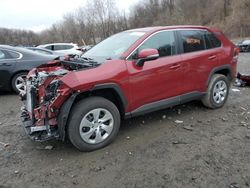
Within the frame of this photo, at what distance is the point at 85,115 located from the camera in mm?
3521

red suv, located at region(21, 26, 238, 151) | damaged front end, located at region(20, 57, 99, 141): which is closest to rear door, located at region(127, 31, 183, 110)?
red suv, located at region(21, 26, 238, 151)

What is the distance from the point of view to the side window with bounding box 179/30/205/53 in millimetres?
4613

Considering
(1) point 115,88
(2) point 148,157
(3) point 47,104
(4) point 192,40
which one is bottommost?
(2) point 148,157

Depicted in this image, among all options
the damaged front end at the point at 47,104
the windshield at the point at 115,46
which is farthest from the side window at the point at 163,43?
the damaged front end at the point at 47,104

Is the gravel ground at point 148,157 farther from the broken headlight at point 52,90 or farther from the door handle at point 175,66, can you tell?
the door handle at point 175,66

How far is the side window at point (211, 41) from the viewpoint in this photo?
4.99 meters

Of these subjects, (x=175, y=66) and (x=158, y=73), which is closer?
(x=158, y=73)

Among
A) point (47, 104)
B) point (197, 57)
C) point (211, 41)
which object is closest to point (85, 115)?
Answer: point (47, 104)

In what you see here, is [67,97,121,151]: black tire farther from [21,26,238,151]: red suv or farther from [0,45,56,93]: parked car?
[0,45,56,93]: parked car

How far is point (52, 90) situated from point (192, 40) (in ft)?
9.11

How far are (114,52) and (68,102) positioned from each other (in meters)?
1.30

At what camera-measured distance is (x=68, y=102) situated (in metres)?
3.37

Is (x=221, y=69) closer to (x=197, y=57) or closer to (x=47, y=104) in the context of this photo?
(x=197, y=57)

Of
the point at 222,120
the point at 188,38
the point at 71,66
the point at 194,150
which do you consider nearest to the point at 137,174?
the point at 194,150
